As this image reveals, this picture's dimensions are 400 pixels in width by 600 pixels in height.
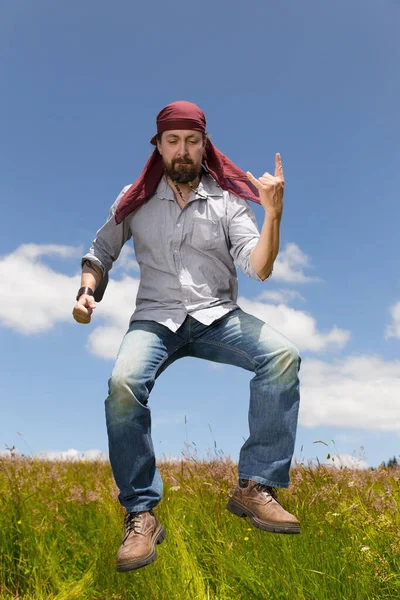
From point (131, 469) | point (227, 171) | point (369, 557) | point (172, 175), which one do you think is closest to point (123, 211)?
point (172, 175)

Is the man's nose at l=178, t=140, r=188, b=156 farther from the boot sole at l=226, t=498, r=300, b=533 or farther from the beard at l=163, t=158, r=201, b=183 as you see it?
the boot sole at l=226, t=498, r=300, b=533

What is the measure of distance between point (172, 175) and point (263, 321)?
1.35 metres

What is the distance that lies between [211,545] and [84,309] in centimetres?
232

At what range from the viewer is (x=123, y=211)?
5.10 m

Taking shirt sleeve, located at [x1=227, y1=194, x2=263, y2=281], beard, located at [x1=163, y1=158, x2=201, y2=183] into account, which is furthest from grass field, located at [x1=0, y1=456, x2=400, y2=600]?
beard, located at [x1=163, y1=158, x2=201, y2=183]

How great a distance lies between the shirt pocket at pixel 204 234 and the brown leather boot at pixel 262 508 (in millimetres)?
1759

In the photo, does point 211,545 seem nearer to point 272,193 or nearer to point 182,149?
point 272,193

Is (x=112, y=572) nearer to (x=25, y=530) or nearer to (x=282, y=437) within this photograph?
(x=25, y=530)

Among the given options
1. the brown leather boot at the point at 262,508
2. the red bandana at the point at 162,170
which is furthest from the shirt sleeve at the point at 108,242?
the brown leather boot at the point at 262,508

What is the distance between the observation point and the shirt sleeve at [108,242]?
520 cm

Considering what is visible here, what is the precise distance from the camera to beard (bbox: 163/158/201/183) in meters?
4.98

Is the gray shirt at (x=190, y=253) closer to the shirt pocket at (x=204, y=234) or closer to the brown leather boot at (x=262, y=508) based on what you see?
the shirt pocket at (x=204, y=234)

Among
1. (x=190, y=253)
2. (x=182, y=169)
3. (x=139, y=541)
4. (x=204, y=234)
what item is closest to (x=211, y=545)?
(x=139, y=541)

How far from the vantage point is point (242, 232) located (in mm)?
4941
